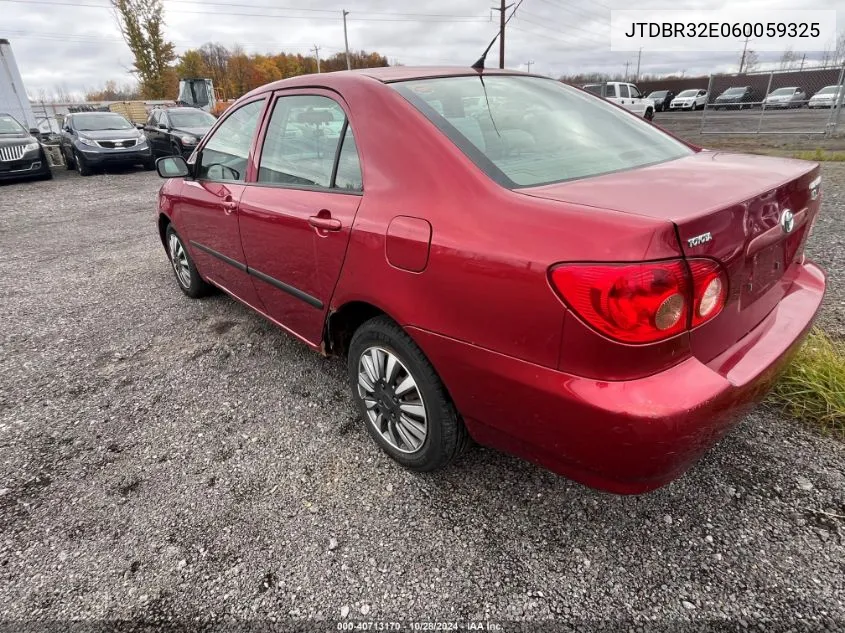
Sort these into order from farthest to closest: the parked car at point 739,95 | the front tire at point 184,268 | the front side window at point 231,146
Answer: the parked car at point 739,95, the front tire at point 184,268, the front side window at point 231,146

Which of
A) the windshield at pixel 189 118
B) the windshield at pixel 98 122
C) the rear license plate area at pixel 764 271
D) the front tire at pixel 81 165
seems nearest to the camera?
the rear license plate area at pixel 764 271

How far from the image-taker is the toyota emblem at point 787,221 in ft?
5.29

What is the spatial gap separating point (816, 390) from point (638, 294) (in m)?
1.78

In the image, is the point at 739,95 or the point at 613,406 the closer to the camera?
the point at 613,406

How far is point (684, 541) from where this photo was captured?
1811 mm

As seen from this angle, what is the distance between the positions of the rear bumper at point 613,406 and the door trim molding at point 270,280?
2.59 ft

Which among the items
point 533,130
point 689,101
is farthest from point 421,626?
point 689,101

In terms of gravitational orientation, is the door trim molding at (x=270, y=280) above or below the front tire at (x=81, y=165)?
above

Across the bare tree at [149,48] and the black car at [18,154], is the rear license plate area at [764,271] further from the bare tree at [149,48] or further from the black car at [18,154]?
the bare tree at [149,48]

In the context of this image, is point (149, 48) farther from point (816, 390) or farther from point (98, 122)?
point (816, 390)

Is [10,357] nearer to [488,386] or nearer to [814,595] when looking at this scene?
[488,386]

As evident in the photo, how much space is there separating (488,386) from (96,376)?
2748mm

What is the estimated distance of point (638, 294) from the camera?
1.30 metres

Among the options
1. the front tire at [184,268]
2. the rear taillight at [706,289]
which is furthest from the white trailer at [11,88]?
the rear taillight at [706,289]
